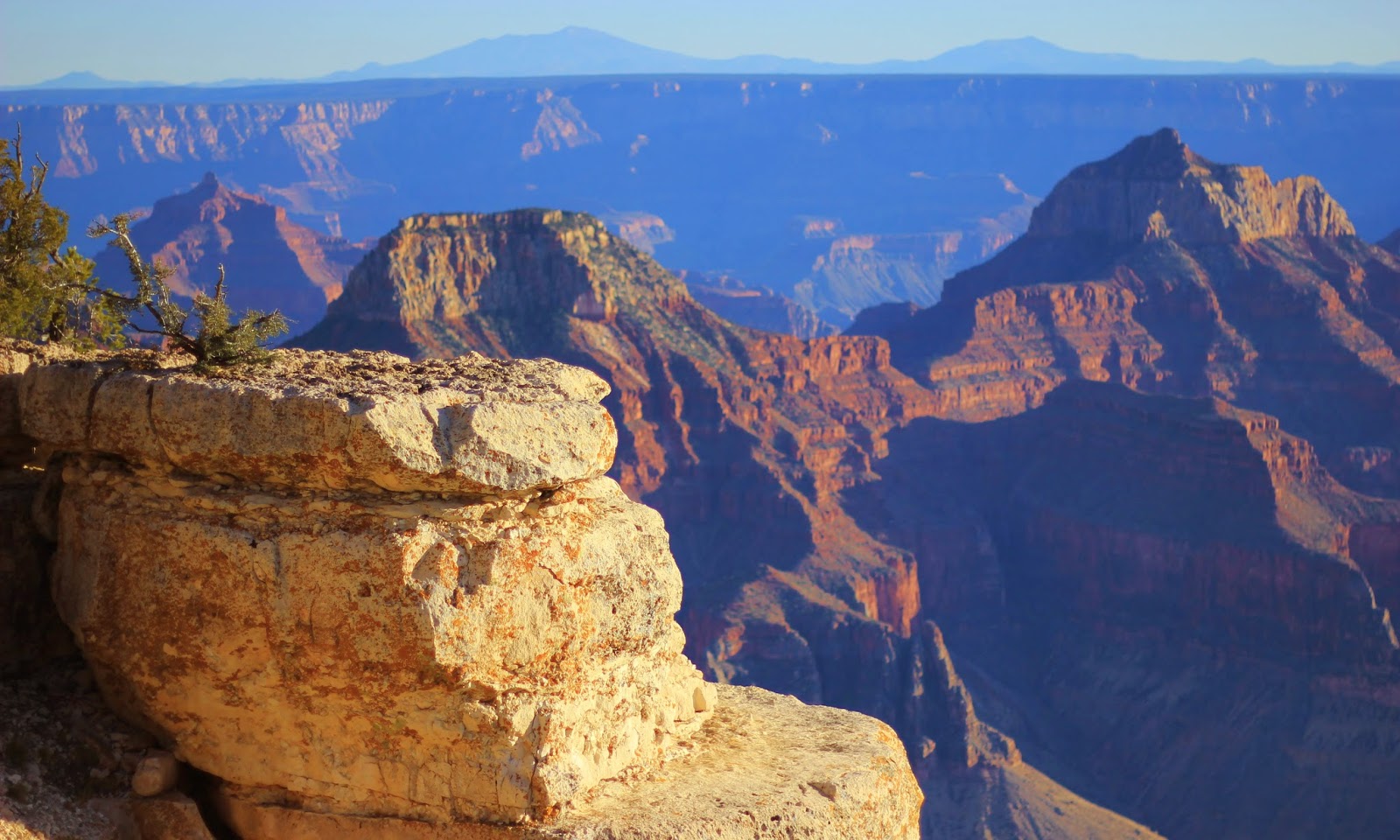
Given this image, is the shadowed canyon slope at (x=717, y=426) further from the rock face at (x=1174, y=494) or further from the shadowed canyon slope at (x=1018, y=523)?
the rock face at (x=1174, y=494)

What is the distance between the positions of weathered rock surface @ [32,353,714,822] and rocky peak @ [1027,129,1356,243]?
377 ft

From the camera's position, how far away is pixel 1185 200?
124438 millimetres

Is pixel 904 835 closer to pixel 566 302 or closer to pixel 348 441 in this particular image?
pixel 348 441

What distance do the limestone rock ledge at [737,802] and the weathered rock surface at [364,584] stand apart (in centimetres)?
17

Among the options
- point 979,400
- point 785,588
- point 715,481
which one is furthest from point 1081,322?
point 785,588

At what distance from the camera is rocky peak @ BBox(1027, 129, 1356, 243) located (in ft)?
406

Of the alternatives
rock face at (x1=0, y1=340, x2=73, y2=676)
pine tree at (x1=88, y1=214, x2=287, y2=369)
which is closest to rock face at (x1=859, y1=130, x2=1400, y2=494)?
pine tree at (x1=88, y1=214, x2=287, y2=369)

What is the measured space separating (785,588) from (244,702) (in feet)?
221

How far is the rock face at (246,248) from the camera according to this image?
170m

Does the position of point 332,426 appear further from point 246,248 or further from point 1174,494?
point 246,248

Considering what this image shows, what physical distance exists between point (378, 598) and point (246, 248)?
17079 centimetres

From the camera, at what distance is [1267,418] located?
290ft

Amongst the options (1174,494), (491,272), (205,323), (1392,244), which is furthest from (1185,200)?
(205,323)

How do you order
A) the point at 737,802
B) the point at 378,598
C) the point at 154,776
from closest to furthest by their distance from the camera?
the point at 378,598 < the point at 737,802 < the point at 154,776
